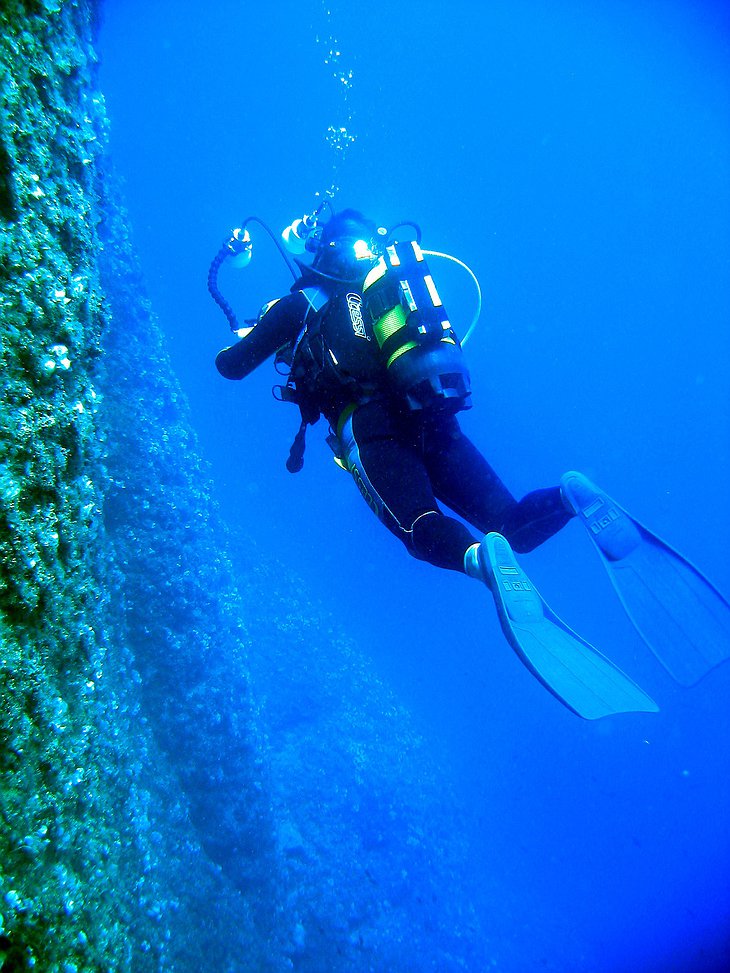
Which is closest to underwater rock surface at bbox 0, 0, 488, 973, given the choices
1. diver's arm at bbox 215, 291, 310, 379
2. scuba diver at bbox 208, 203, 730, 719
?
diver's arm at bbox 215, 291, 310, 379

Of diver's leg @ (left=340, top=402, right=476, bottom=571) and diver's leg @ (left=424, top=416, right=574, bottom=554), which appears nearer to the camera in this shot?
diver's leg @ (left=340, top=402, right=476, bottom=571)

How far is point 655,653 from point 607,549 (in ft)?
2.18

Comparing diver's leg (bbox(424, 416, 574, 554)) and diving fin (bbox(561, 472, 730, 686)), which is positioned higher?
diver's leg (bbox(424, 416, 574, 554))

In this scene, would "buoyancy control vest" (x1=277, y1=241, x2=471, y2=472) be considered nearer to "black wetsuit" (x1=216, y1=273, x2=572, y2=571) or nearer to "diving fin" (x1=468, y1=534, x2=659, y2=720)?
"black wetsuit" (x1=216, y1=273, x2=572, y2=571)

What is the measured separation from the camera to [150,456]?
685 centimetres

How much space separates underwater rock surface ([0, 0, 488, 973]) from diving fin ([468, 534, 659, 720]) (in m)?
1.79

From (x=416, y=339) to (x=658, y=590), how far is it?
201cm

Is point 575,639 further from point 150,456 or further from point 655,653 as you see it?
point 150,456

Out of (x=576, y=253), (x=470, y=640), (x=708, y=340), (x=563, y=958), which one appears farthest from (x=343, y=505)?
→ (x=708, y=340)

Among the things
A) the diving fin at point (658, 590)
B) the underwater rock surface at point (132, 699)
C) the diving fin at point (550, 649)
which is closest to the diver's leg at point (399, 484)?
the diving fin at point (550, 649)

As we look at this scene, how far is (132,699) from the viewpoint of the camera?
462 cm

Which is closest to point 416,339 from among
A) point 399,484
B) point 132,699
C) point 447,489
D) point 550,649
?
point 399,484

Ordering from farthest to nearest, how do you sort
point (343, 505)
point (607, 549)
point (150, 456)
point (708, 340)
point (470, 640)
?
point (708, 340)
point (343, 505)
point (470, 640)
point (150, 456)
point (607, 549)

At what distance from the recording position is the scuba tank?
288 centimetres
